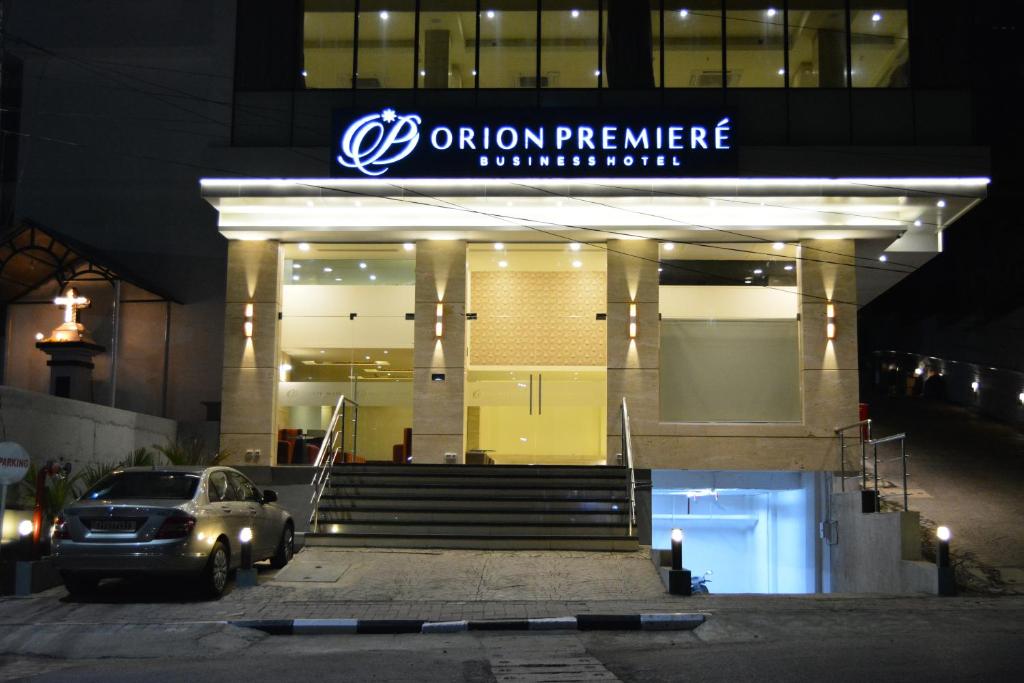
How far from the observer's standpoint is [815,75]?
20312 mm

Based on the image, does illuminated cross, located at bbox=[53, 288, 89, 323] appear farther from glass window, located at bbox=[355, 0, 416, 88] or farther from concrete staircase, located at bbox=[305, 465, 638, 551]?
concrete staircase, located at bbox=[305, 465, 638, 551]

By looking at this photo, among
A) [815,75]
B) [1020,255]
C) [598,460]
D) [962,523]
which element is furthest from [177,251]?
[1020,255]

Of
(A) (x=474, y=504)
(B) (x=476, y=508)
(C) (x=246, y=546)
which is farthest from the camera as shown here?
(A) (x=474, y=504)

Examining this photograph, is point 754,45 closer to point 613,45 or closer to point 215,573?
point 613,45

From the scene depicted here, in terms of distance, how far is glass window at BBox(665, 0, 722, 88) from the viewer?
2042cm

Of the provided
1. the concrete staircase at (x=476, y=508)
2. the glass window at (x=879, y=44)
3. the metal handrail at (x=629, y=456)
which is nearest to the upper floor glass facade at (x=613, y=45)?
the glass window at (x=879, y=44)

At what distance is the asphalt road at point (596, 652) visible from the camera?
8.70m

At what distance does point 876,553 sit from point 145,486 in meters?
10.3

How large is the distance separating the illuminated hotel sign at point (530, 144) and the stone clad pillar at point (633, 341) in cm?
199

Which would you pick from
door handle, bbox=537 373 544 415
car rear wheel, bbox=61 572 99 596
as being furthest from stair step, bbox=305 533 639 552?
door handle, bbox=537 373 544 415

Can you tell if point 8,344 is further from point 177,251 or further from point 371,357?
point 371,357

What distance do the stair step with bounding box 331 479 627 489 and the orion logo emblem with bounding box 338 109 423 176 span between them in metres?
5.49

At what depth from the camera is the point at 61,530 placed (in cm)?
1243

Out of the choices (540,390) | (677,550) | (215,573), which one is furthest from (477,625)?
(540,390)
